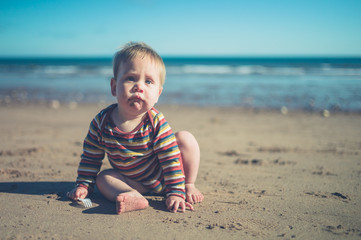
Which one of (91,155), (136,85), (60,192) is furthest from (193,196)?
(60,192)

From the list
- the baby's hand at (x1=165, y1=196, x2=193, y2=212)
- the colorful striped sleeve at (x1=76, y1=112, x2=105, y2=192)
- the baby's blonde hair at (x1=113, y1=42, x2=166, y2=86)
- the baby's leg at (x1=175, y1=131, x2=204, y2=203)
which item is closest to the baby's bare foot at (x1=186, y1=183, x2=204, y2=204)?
the baby's leg at (x1=175, y1=131, x2=204, y2=203)

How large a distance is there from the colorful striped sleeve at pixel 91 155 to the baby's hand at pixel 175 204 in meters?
0.63

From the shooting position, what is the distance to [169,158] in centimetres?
216

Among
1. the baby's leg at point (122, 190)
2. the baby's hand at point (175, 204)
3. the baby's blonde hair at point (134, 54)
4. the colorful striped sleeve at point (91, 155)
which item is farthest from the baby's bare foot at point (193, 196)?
the baby's blonde hair at point (134, 54)

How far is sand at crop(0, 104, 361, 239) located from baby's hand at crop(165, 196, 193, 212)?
0.06m

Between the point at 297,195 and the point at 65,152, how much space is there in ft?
9.53

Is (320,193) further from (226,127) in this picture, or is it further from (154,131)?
(226,127)

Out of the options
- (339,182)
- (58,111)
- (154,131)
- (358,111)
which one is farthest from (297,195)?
(58,111)

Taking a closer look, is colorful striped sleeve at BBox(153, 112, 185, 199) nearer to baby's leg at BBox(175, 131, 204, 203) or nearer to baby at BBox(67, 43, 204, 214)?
baby at BBox(67, 43, 204, 214)

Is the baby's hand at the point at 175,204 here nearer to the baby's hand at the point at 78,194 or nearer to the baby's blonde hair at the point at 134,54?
the baby's hand at the point at 78,194

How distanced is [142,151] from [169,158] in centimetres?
20

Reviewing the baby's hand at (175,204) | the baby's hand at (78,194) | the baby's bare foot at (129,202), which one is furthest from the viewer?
the baby's hand at (78,194)

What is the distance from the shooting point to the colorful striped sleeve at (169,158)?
215 centimetres

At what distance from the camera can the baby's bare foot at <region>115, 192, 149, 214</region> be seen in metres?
2.01
